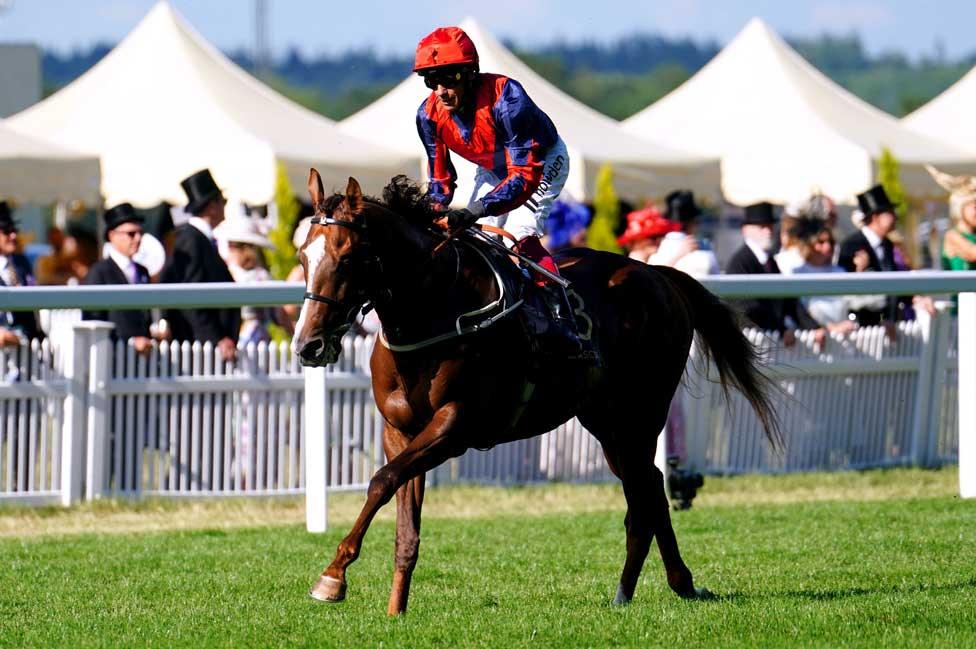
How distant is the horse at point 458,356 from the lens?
6473 millimetres

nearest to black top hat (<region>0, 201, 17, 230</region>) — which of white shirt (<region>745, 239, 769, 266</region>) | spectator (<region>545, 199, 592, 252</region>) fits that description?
spectator (<region>545, 199, 592, 252</region>)

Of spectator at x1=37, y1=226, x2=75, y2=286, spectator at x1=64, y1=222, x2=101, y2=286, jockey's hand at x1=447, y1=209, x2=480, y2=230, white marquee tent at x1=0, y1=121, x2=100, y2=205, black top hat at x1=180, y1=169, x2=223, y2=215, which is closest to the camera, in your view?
jockey's hand at x1=447, y1=209, x2=480, y2=230

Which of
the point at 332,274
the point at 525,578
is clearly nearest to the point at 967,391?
the point at 525,578

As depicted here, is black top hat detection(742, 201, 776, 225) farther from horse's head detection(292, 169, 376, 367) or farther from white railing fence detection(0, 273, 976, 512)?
horse's head detection(292, 169, 376, 367)

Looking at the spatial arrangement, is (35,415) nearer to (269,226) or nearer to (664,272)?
(664,272)

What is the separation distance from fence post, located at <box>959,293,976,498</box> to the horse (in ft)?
10.7

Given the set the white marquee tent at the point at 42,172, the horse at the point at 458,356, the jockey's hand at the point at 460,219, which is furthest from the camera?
the white marquee tent at the point at 42,172

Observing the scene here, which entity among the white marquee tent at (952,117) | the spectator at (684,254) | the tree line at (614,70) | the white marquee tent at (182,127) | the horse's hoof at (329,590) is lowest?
the horse's hoof at (329,590)

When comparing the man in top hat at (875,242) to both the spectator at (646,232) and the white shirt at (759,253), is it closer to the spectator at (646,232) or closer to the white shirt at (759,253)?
the white shirt at (759,253)

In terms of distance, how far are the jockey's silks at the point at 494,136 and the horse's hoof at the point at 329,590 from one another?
1.65 m

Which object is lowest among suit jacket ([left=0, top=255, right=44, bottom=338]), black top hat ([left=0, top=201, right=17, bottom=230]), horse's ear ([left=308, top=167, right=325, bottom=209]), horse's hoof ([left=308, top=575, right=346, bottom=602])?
horse's hoof ([left=308, top=575, right=346, bottom=602])

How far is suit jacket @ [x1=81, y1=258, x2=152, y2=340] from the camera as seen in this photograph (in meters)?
11.8

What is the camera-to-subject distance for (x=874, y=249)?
14398 millimetres

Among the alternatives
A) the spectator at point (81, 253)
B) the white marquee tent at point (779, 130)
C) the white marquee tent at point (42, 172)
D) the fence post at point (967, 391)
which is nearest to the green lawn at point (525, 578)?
the fence post at point (967, 391)
